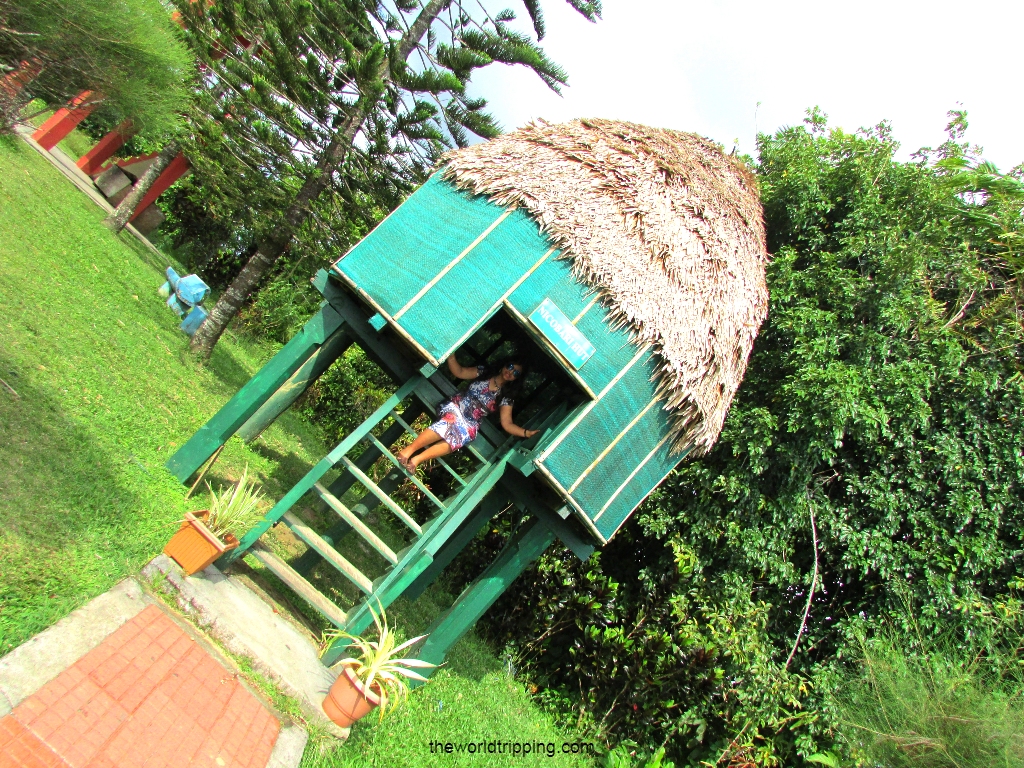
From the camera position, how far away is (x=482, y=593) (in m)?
5.18

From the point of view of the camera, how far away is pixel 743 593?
6.48 metres

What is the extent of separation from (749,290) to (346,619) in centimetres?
407

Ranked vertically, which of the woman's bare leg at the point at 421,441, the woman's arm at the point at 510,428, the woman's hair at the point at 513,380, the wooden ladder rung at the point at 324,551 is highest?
the woman's hair at the point at 513,380

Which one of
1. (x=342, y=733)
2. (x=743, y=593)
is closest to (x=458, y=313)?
(x=342, y=733)

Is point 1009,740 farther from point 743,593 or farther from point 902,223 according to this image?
point 902,223

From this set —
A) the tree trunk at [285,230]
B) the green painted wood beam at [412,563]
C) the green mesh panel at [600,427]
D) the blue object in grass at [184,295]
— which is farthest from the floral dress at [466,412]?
the blue object in grass at [184,295]

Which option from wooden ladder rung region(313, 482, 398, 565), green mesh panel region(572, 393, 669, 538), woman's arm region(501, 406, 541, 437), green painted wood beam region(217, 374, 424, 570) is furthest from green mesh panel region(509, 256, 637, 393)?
wooden ladder rung region(313, 482, 398, 565)

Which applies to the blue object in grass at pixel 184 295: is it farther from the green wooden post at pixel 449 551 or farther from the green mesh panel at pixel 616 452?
the green mesh panel at pixel 616 452

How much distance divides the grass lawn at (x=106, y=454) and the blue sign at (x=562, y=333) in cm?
266

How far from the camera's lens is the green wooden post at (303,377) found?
5324 mm

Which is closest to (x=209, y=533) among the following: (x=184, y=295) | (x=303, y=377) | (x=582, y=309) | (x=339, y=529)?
(x=303, y=377)

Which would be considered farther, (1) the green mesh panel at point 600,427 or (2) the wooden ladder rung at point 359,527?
(1) the green mesh panel at point 600,427

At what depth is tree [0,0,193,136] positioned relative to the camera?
3322mm

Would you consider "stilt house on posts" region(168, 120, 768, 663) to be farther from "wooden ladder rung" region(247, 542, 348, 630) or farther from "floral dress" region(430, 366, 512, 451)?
"floral dress" region(430, 366, 512, 451)
